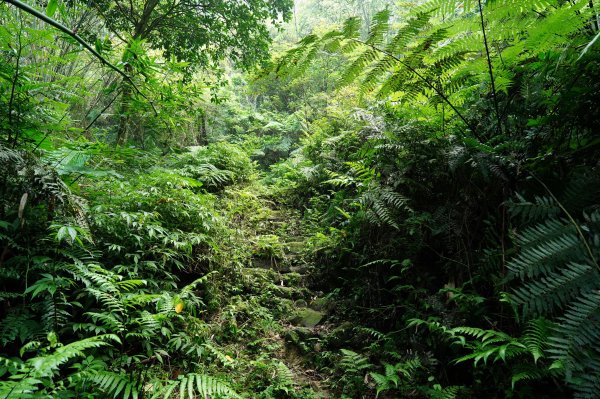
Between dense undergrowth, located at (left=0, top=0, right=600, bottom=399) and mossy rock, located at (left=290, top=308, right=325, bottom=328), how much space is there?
Answer: 29 mm

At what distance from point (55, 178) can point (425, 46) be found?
2.84m

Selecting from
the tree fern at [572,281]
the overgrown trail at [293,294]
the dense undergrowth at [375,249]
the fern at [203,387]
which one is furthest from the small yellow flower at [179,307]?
the tree fern at [572,281]

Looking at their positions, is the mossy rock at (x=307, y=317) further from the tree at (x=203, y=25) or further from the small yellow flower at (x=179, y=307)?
the tree at (x=203, y=25)

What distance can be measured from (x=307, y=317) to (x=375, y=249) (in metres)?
1.09

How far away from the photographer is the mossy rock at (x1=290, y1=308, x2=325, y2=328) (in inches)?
136

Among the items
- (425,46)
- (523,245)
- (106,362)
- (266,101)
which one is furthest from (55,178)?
(266,101)

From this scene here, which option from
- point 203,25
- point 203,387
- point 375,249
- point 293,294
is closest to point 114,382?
point 203,387

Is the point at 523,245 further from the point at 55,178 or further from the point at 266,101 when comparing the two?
the point at 266,101

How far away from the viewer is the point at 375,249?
11.0 ft

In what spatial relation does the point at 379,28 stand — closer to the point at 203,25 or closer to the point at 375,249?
the point at 375,249

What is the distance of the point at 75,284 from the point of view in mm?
2512

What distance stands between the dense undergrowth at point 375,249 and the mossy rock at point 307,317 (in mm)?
29

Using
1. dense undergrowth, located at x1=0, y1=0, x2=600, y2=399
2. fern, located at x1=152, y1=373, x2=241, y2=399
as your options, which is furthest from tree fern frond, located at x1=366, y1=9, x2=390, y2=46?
fern, located at x1=152, y1=373, x2=241, y2=399

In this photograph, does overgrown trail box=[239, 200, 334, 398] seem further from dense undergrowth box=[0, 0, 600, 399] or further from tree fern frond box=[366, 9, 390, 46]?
tree fern frond box=[366, 9, 390, 46]
